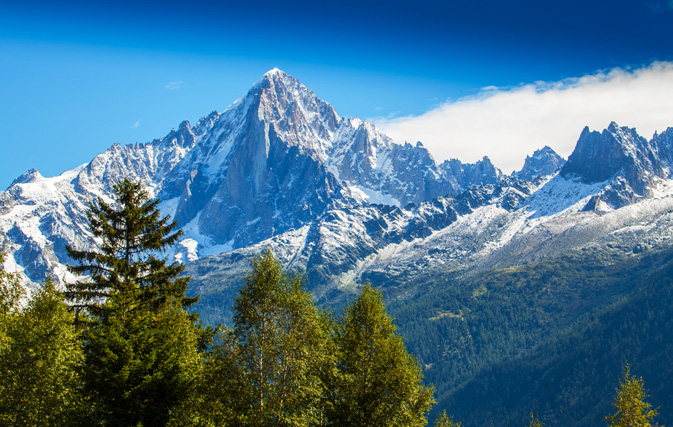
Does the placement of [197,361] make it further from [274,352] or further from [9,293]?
[9,293]

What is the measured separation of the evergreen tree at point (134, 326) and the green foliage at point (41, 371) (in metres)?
1.15

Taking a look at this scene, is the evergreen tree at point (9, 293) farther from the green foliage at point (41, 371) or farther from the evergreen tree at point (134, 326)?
the green foliage at point (41, 371)

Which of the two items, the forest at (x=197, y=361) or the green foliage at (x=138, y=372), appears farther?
the green foliage at (x=138, y=372)

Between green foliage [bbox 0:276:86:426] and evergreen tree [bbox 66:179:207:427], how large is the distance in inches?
45.1

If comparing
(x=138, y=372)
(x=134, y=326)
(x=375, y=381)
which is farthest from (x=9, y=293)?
(x=375, y=381)

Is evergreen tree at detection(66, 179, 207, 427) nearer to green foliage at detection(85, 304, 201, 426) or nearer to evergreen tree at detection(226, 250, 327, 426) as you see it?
green foliage at detection(85, 304, 201, 426)

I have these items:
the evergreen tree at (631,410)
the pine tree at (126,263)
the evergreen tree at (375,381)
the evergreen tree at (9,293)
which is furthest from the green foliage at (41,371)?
the evergreen tree at (631,410)

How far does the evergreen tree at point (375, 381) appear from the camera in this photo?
37562mm

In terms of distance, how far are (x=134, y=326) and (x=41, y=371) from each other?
5.43 meters

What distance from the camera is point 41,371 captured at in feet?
111

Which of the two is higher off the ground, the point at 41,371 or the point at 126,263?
the point at 126,263

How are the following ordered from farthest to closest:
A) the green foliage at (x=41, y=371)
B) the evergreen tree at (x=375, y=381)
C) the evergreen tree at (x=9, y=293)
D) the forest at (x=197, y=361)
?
the evergreen tree at (x=9, y=293) < the evergreen tree at (x=375, y=381) < the forest at (x=197, y=361) < the green foliage at (x=41, y=371)

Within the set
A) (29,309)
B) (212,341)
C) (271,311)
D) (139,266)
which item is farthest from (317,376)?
(29,309)

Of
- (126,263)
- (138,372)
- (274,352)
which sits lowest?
(274,352)
